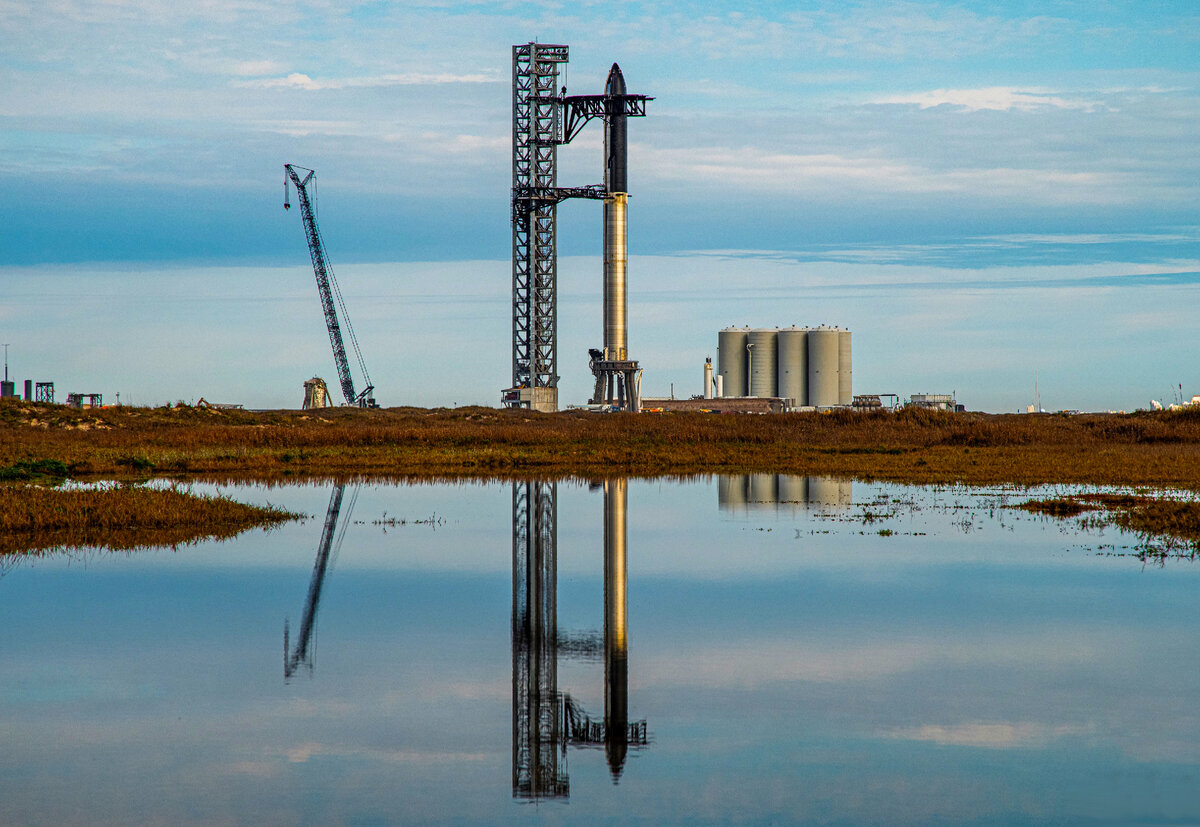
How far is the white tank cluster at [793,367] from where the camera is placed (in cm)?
12650

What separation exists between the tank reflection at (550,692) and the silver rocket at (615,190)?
6162 centimetres

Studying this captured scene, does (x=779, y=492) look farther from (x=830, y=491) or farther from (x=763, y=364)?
(x=763, y=364)

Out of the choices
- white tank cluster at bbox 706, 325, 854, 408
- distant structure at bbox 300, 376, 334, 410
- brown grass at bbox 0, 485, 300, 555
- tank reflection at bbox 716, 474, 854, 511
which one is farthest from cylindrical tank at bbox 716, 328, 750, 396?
brown grass at bbox 0, 485, 300, 555

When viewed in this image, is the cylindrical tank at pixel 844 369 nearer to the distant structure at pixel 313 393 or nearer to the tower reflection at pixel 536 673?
the distant structure at pixel 313 393

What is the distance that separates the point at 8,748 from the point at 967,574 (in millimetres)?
13555

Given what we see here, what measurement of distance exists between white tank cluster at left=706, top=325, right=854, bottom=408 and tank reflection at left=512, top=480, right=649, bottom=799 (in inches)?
4247

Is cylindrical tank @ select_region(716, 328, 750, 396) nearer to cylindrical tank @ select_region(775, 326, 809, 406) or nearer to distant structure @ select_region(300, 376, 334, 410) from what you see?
cylindrical tank @ select_region(775, 326, 809, 406)

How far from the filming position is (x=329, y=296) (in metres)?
123

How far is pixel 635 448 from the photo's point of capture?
1966 inches

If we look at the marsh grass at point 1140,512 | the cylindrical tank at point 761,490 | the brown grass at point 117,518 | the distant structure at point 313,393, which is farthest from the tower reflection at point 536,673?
the distant structure at point 313,393

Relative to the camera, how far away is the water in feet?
28.5

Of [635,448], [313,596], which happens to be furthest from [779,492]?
[313,596]

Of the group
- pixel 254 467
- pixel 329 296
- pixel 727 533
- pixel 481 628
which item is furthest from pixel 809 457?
pixel 329 296

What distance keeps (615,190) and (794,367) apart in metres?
50.9
